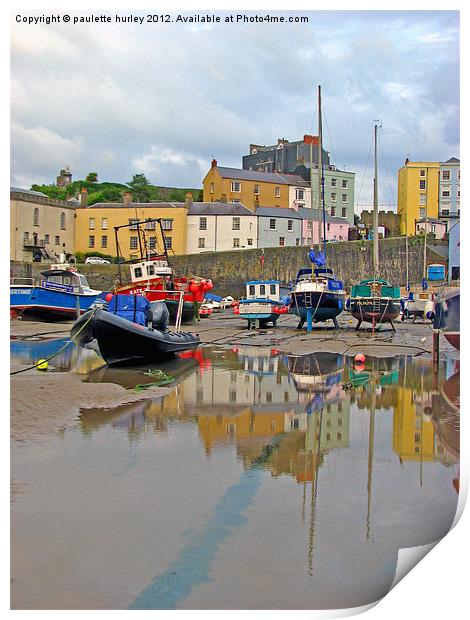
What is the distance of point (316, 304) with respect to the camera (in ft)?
65.7

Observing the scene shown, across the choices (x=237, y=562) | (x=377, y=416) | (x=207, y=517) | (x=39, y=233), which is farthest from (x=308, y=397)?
(x=39, y=233)

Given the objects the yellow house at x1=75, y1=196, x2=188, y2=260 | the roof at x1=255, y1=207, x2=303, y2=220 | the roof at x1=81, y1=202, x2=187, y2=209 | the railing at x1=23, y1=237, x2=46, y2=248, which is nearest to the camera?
the railing at x1=23, y1=237, x2=46, y2=248

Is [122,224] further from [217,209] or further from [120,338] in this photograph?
[120,338]

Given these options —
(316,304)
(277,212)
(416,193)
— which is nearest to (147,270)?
(316,304)

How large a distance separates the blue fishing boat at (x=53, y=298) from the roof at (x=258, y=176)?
2604 cm

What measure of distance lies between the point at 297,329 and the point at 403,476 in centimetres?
A: 1553

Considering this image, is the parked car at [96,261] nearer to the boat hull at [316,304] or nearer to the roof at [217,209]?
the roof at [217,209]

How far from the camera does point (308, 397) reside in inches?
351

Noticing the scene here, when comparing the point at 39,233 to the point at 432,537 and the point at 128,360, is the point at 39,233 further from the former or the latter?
the point at 432,537

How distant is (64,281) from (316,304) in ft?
32.7

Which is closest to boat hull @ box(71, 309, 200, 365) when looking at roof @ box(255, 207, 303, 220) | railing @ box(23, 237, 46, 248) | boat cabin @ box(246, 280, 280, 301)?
boat cabin @ box(246, 280, 280, 301)

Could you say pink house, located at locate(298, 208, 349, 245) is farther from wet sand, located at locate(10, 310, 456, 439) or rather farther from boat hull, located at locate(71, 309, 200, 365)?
boat hull, located at locate(71, 309, 200, 365)

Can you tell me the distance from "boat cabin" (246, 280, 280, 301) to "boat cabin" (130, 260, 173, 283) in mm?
3001

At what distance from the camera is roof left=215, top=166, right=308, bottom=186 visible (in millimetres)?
49719
